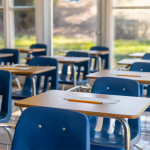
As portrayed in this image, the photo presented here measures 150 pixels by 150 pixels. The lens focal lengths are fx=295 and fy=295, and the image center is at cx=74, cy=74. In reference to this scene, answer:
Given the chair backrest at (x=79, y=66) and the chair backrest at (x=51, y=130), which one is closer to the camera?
the chair backrest at (x=51, y=130)

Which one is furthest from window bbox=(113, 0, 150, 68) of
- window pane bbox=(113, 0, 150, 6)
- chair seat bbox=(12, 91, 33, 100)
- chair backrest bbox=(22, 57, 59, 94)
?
chair seat bbox=(12, 91, 33, 100)

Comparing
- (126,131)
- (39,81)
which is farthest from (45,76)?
(126,131)

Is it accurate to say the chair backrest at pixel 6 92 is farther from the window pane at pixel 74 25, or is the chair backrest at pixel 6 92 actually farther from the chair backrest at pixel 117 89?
the window pane at pixel 74 25

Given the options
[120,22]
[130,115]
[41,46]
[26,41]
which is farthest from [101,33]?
[130,115]

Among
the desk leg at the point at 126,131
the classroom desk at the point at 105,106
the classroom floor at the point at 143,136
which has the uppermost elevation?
the classroom desk at the point at 105,106

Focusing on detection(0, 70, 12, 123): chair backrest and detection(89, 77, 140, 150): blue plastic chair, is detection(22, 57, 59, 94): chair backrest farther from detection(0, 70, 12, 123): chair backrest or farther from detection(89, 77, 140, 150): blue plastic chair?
detection(89, 77, 140, 150): blue plastic chair

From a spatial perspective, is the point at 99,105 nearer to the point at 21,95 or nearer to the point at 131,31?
the point at 21,95

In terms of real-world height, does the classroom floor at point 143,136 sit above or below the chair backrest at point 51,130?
below

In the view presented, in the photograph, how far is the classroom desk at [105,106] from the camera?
1718mm

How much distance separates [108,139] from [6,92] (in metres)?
1.11

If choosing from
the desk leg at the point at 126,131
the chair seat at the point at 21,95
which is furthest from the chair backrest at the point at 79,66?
the desk leg at the point at 126,131

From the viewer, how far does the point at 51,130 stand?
4.69 feet

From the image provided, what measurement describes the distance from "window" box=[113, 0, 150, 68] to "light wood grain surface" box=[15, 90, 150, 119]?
4659 mm

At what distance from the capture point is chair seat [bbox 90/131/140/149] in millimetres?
1986
